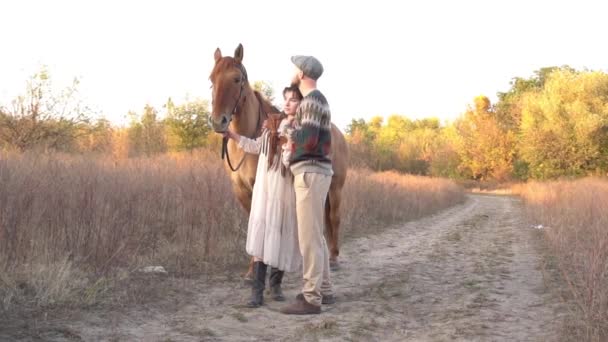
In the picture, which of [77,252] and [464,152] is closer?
[77,252]

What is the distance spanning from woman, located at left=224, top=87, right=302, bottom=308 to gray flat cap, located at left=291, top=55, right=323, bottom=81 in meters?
0.21

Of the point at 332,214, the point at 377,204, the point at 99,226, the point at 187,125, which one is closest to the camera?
the point at 99,226

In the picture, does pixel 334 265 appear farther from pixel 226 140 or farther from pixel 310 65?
pixel 310 65

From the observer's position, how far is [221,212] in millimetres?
8250

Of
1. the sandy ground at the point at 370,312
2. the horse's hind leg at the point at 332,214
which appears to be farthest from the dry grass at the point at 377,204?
the sandy ground at the point at 370,312

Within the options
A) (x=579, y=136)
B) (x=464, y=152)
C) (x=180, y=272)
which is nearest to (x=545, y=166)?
(x=579, y=136)

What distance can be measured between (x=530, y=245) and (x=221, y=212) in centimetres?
567

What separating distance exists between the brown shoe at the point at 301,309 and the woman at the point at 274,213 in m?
0.32

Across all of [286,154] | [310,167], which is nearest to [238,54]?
[286,154]

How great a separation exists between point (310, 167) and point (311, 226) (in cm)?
51

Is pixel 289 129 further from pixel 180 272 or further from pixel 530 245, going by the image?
pixel 530 245

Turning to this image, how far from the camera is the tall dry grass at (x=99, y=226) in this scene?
491 cm

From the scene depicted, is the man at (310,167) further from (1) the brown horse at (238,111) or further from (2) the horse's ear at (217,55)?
(2) the horse's ear at (217,55)

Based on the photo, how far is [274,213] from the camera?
16.7 ft
